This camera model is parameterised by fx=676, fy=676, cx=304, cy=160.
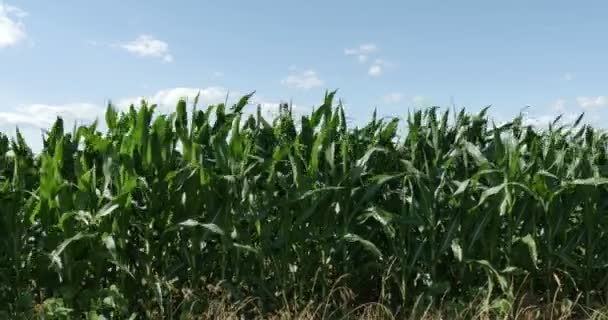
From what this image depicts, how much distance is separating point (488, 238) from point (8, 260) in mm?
3558

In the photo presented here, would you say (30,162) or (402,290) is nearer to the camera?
(402,290)

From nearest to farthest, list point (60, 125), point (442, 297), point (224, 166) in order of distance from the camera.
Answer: point (224, 166), point (442, 297), point (60, 125)

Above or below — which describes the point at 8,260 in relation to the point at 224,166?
below

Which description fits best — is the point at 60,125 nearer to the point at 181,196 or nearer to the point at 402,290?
the point at 181,196

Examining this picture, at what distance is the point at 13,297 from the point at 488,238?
356 centimetres

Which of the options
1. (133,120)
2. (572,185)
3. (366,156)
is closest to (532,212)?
(572,185)

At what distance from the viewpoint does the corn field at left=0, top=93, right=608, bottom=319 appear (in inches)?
187

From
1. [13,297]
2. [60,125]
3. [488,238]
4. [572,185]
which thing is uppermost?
[60,125]

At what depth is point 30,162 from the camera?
17.4 ft

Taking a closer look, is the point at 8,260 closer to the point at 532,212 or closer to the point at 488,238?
the point at 488,238

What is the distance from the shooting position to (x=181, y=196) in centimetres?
478

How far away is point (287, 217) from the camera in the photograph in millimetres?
4816

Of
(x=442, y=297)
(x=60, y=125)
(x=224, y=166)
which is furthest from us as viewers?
(x=60, y=125)

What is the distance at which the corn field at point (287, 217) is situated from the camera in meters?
4.76
